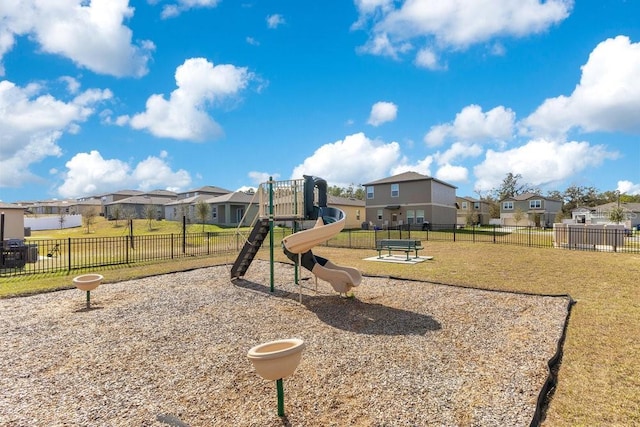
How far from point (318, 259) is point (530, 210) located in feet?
194

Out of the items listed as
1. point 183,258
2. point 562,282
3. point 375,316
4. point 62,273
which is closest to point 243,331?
point 375,316

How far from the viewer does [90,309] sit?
779 cm

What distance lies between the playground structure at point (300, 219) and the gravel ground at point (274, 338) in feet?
2.44

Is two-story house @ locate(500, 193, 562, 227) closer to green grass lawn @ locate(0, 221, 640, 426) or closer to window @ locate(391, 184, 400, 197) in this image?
window @ locate(391, 184, 400, 197)

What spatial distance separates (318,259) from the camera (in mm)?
9055

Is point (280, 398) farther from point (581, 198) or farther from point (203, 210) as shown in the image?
point (581, 198)

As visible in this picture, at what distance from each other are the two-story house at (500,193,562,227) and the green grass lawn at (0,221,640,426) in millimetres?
42254

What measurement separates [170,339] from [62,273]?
385 inches

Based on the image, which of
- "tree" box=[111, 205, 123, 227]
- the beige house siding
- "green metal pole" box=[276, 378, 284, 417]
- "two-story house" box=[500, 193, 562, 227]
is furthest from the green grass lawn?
"two-story house" box=[500, 193, 562, 227]

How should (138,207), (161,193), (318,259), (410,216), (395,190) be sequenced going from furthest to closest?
(161,193) → (138,207) → (395,190) → (410,216) → (318,259)

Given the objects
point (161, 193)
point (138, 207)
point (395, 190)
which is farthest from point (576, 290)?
point (161, 193)

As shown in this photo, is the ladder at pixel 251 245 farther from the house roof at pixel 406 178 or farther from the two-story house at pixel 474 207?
the two-story house at pixel 474 207

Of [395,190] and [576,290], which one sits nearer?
[576,290]

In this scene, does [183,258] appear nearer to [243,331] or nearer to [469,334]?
[243,331]
